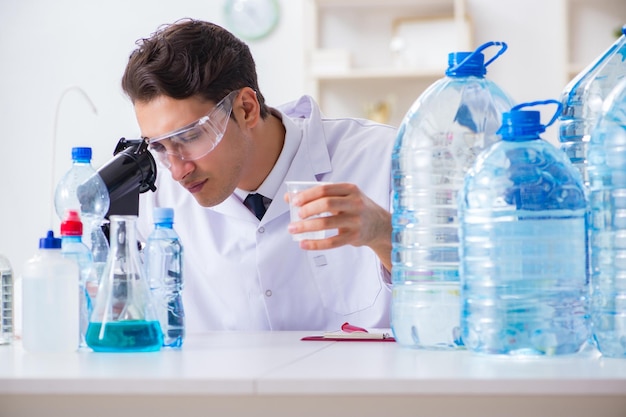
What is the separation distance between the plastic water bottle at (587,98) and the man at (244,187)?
692 mm

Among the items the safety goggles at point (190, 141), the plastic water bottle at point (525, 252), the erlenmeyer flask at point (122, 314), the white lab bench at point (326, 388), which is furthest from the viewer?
the safety goggles at point (190, 141)

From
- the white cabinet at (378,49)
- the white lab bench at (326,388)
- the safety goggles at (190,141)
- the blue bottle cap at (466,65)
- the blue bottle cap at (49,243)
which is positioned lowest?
the white lab bench at (326,388)

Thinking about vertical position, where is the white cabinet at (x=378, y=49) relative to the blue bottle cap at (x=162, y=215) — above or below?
above

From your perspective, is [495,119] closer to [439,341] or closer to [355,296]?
[439,341]

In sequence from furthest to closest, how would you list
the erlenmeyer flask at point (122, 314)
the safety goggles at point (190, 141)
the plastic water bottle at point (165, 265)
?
the safety goggles at point (190, 141), the plastic water bottle at point (165, 265), the erlenmeyer flask at point (122, 314)

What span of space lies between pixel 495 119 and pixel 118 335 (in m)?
0.68

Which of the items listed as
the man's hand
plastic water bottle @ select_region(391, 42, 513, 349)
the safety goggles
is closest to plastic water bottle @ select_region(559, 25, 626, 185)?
plastic water bottle @ select_region(391, 42, 513, 349)

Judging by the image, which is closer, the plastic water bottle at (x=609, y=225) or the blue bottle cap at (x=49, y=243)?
the plastic water bottle at (x=609, y=225)

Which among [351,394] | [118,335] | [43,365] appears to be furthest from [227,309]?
[351,394]

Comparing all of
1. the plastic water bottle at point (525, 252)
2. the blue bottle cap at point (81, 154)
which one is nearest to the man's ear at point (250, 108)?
the blue bottle cap at point (81, 154)

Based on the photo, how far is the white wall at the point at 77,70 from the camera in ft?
14.1

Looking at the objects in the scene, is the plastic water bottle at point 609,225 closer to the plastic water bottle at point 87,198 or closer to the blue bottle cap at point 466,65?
the blue bottle cap at point 466,65

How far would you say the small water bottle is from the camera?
1507mm

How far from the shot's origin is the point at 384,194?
7.36 ft
